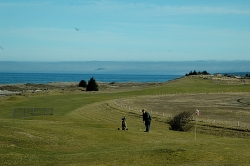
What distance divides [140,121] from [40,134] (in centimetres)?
2845

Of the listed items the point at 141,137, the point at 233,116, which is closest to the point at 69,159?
the point at 141,137

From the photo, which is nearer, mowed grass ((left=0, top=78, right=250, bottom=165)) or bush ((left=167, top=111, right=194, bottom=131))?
mowed grass ((left=0, top=78, right=250, bottom=165))

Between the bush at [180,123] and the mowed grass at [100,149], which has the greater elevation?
the mowed grass at [100,149]

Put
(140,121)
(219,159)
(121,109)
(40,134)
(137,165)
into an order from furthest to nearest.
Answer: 1. (121,109)
2. (140,121)
3. (40,134)
4. (219,159)
5. (137,165)

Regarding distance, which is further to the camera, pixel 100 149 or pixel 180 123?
pixel 180 123

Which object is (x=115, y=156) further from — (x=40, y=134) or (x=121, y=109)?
(x=121, y=109)

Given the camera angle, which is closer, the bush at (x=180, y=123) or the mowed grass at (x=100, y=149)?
the mowed grass at (x=100, y=149)

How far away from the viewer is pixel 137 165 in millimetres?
21016

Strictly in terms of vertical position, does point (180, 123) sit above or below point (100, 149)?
below

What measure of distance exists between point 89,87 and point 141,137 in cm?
9570

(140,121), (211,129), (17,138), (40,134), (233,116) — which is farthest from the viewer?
(233,116)

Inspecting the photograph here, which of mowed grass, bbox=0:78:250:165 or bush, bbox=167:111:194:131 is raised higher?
mowed grass, bbox=0:78:250:165

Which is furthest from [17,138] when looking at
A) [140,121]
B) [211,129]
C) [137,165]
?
[140,121]

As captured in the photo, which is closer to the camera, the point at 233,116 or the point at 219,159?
the point at 219,159
